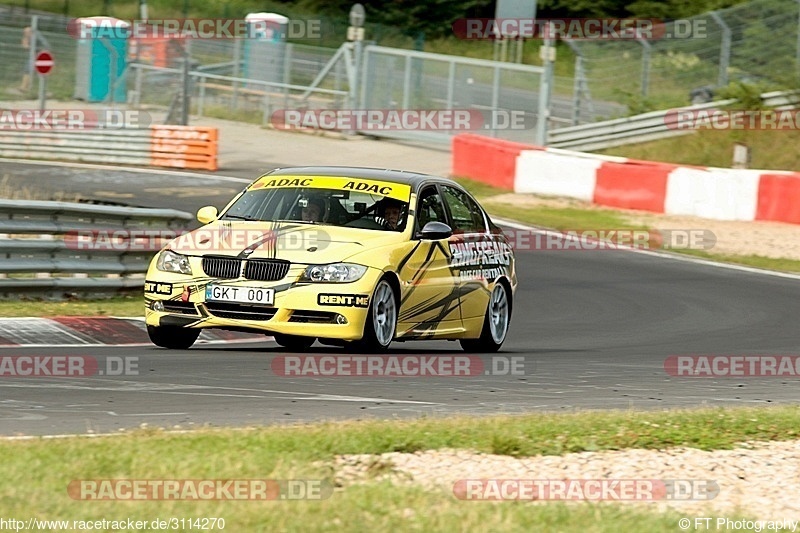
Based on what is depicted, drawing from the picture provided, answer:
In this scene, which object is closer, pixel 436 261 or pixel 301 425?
pixel 301 425

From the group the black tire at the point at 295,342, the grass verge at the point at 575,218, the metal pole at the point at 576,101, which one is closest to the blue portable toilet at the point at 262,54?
the metal pole at the point at 576,101

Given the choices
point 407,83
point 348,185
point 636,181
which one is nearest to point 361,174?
point 348,185

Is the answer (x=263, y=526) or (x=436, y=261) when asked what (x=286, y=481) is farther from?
(x=436, y=261)

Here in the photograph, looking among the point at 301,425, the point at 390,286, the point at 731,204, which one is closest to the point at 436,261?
the point at 390,286

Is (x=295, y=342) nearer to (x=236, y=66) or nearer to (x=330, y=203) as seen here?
(x=330, y=203)

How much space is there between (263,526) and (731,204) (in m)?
20.8

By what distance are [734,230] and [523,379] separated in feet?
46.7

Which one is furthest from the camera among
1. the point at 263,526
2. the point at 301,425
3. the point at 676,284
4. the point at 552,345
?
the point at 676,284

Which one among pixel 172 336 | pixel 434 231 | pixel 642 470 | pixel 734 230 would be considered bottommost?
pixel 172 336

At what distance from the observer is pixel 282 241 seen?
448 inches

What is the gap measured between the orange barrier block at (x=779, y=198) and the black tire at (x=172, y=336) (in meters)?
14.9

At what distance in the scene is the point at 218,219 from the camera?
12195mm

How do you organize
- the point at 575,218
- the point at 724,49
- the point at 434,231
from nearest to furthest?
the point at 434,231
the point at 575,218
the point at 724,49

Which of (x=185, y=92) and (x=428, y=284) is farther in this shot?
(x=185, y=92)
